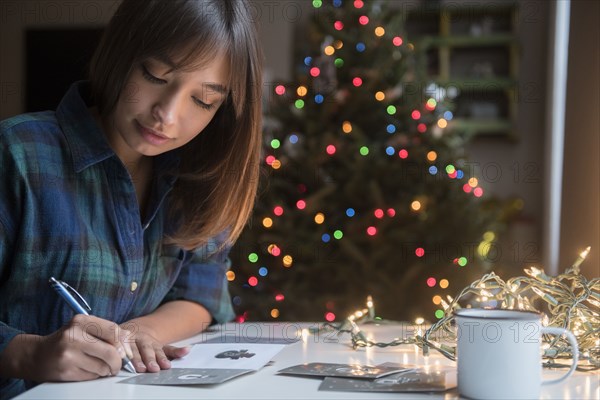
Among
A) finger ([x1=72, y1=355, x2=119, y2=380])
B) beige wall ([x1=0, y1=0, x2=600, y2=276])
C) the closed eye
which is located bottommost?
finger ([x1=72, y1=355, x2=119, y2=380])

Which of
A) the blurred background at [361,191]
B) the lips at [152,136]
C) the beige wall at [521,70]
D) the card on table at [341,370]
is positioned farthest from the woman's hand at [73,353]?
the beige wall at [521,70]

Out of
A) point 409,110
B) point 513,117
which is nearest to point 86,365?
point 409,110

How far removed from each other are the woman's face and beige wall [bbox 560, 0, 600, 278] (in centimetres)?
63

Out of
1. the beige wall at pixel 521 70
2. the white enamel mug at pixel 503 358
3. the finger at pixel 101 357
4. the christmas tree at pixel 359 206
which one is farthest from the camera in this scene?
the beige wall at pixel 521 70

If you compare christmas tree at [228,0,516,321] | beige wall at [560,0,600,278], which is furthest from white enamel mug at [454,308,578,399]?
christmas tree at [228,0,516,321]

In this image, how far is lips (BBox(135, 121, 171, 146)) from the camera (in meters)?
1.00

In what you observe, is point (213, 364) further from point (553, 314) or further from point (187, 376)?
point (553, 314)

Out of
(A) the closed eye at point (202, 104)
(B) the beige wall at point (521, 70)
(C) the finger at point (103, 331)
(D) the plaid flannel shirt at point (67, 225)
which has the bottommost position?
(C) the finger at point (103, 331)

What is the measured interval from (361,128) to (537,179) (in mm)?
1926

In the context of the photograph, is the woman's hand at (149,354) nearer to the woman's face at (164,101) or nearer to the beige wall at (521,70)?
the woman's face at (164,101)

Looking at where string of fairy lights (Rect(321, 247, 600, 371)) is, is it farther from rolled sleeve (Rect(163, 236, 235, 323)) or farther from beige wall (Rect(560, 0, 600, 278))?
rolled sleeve (Rect(163, 236, 235, 323))

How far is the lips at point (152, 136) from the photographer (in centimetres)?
100

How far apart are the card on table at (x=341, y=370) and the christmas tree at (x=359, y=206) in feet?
5.64

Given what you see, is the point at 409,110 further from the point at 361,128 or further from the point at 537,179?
the point at 537,179
